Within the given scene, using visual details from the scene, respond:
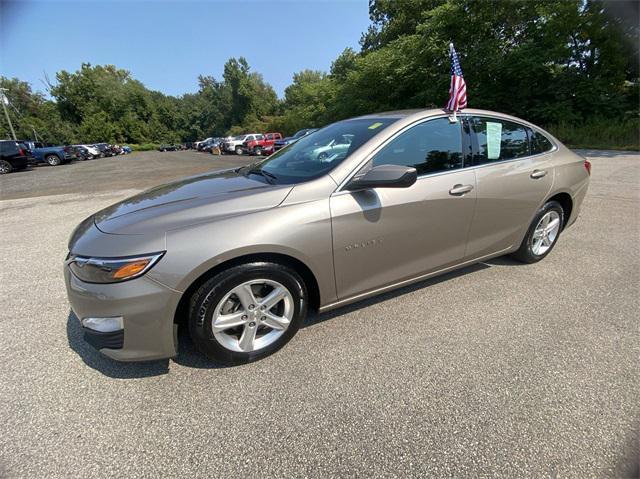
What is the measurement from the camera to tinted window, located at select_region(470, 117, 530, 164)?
9.04 feet

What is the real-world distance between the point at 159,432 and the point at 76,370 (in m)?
0.89

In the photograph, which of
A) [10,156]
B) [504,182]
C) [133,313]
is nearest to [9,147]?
[10,156]

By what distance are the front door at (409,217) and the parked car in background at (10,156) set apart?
20.6 meters

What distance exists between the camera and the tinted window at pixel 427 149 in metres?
2.35

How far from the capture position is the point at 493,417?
5.59ft

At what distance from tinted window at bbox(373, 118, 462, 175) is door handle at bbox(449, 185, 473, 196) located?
0.17 meters

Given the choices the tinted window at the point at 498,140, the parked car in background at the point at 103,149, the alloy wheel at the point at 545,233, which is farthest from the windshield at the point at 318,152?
the parked car in background at the point at 103,149

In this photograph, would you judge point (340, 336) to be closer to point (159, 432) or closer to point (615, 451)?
point (159, 432)

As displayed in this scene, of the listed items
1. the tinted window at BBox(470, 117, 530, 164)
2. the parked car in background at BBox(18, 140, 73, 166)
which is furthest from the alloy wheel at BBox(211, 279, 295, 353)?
the parked car in background at BBox(18, 140, 73, 166)

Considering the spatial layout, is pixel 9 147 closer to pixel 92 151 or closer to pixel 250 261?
pixel 92 151

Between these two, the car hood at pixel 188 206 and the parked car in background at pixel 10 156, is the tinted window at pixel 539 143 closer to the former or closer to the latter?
the car hood at pixel 188 206

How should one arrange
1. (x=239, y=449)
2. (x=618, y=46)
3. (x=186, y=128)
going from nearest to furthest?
1. (x=239, y=449)
2. (x=618, y=46)
3. (x=186, y=128)

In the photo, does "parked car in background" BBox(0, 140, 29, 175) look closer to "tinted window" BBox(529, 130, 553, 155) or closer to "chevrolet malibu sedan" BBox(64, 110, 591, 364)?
"chevrolet malibu sedan" BBox(64, 110, 591, 364)

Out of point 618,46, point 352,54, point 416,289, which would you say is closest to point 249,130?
point 352,54
